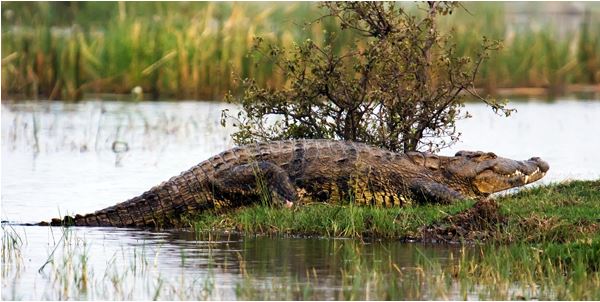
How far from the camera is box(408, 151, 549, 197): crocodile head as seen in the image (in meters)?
14.6

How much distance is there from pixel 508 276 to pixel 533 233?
5.98 feet

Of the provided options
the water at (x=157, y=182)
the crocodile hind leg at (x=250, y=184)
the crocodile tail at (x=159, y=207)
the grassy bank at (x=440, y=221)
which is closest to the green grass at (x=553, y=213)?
the grassy bank at (x=440, y=221)

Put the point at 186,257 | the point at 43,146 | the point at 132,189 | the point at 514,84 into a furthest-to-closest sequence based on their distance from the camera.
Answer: the point at 514,84 → the point at 43,146 → the point at 132,189 → the point at 186,257

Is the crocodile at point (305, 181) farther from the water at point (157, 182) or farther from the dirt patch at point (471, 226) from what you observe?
the dirt patch at point (471, 226)

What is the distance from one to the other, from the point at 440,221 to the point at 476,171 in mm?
2179

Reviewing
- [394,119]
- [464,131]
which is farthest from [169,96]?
[394,119]

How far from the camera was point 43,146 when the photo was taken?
21.6 metres

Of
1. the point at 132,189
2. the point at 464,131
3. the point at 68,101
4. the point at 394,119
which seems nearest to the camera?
the point at 394,119

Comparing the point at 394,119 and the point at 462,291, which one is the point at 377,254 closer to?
the point at 462,291

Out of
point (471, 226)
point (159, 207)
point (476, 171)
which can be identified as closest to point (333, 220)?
point (471, 226)

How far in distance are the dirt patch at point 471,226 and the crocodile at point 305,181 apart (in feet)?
4.25

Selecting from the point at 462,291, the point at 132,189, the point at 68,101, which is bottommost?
the point at 462,291

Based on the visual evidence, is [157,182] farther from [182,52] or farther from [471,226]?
[182,52]

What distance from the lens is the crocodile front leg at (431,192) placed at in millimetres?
14039
